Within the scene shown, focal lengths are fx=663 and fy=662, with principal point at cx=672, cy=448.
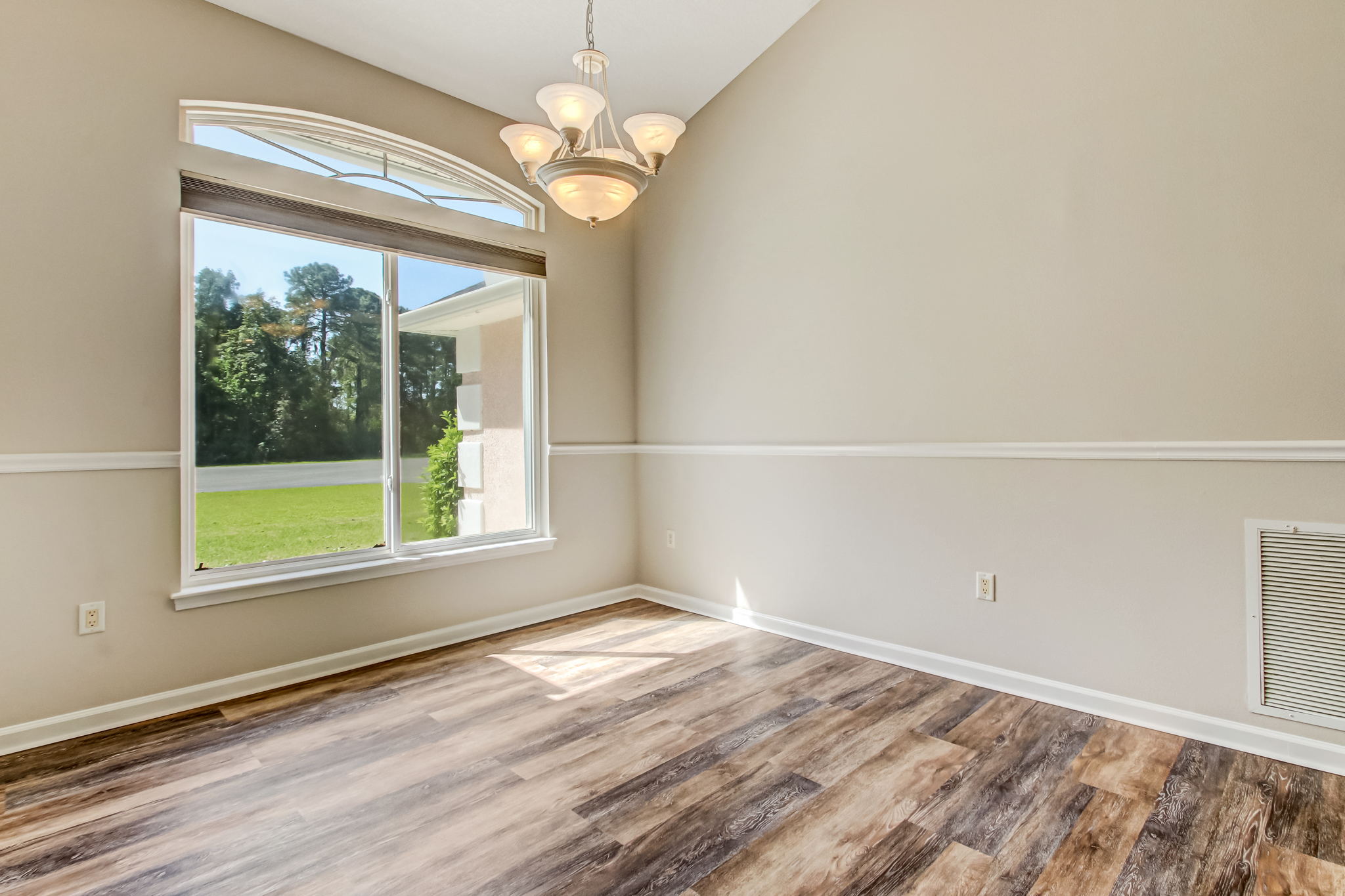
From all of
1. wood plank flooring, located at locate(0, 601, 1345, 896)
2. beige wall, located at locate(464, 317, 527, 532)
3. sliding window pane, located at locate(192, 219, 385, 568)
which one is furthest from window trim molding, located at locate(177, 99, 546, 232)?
wood plank flooring, located at locate(0, 601, 1345, 896)

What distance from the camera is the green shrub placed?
11.2 ft

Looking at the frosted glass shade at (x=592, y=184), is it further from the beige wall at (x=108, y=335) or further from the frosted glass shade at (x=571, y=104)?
the beige wall at (x=108, y=335)

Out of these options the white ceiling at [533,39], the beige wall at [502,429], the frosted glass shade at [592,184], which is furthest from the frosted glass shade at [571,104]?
the beige wall at [502,429]

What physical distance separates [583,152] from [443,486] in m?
2.01

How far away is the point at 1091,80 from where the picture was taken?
2.45 meters

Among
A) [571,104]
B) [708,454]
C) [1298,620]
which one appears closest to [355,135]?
[571,104]

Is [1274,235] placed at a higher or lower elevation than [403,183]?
lower

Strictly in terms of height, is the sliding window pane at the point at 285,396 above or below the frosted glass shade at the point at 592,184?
below

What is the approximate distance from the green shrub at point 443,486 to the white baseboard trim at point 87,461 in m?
1.10

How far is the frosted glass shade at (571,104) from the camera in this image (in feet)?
Result: 6.31

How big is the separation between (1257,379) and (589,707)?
2580 mm

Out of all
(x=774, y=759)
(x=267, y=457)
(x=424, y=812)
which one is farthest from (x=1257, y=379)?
(x=267, y=457)

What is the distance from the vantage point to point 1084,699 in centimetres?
248

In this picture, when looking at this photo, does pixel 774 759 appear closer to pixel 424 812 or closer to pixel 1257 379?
pixel 424 812
